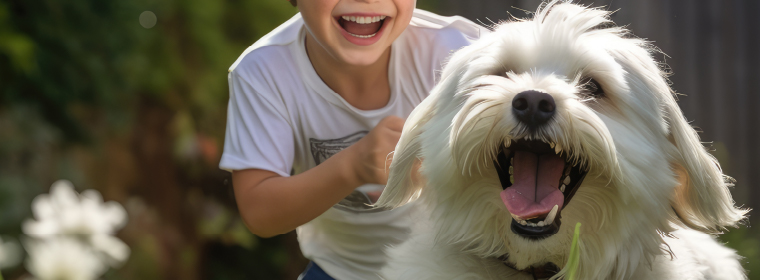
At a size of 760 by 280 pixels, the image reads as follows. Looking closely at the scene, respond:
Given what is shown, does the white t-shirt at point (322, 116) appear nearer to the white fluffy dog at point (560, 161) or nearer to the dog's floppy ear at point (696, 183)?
the white fluffy dog at point (560, 161)

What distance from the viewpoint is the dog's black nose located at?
1.54 m

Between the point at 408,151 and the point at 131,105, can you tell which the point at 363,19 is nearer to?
the point at 408,151

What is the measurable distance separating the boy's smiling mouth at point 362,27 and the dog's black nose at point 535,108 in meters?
0.83

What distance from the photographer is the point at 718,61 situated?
4.73 meters

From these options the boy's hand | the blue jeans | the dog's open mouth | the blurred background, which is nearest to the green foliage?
the blurred background

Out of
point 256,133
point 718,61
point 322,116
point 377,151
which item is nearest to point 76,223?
point 377,151

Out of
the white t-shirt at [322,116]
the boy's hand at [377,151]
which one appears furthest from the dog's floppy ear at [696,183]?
the white t-shirt at [322,116]

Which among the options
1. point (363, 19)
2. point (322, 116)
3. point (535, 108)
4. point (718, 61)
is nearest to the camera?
point (535, 108)

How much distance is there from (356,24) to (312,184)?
0.56 metres

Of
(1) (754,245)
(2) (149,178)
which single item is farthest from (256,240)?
(1) (754,245)

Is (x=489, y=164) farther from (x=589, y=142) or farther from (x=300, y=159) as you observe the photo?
(x=300, y=159)

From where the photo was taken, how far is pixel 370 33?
2303 millimetres

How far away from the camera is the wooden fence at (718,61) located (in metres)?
4.67

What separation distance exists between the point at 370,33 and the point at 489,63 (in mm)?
633
